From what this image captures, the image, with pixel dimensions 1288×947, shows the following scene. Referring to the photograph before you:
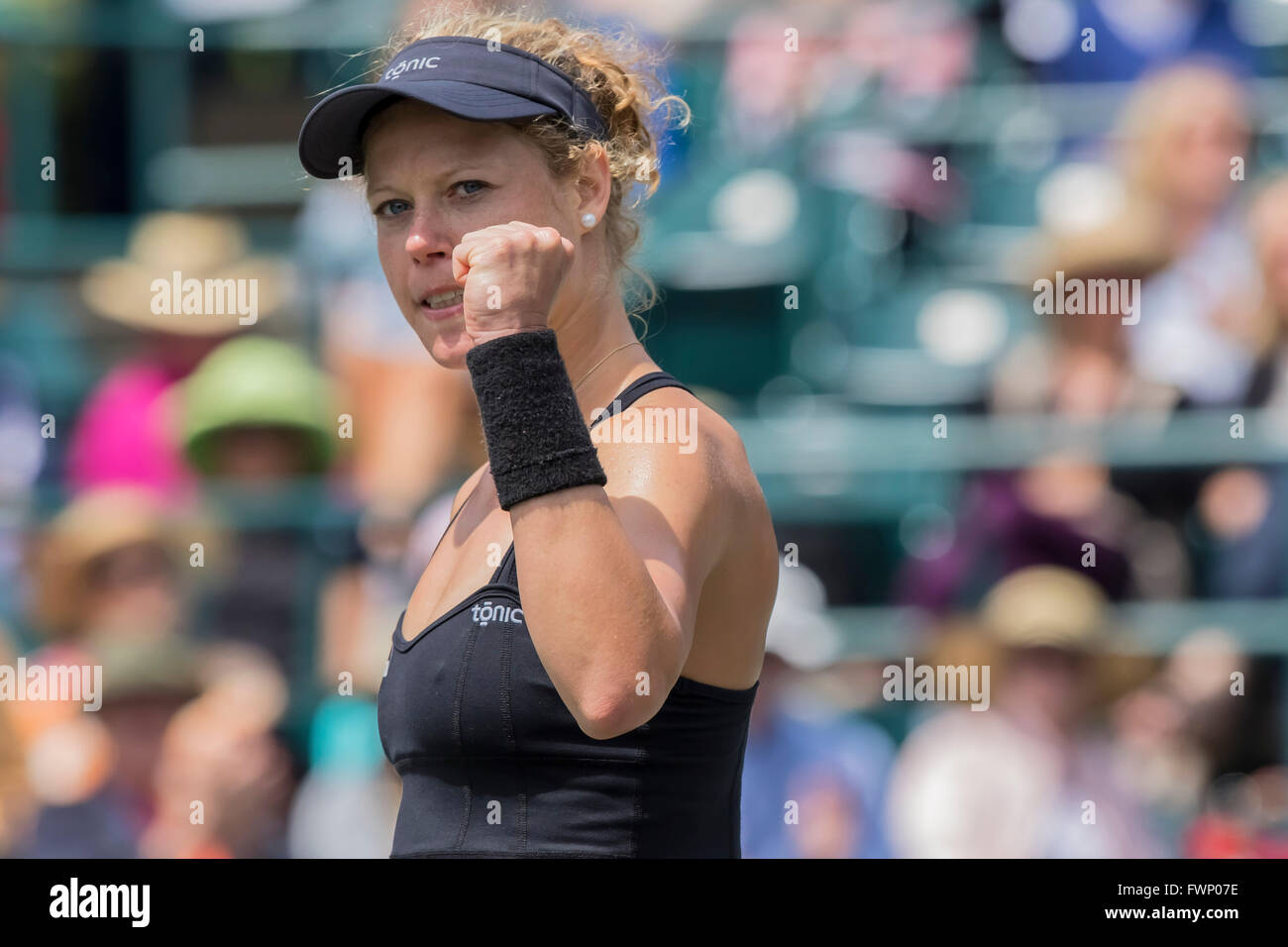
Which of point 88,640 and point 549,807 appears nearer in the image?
point 549,807

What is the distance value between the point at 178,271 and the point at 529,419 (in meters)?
3.03

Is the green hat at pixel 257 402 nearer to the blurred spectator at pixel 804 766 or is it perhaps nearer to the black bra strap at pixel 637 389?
the blurred spectator at pixel 804 766

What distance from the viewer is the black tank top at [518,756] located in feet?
5.01

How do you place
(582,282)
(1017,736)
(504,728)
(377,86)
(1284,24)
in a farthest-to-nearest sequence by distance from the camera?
(1284,24)
(1017,736)
(582,282)
(377,86)
(504,728)

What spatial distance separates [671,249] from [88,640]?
1706 millimetres

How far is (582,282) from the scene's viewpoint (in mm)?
1775

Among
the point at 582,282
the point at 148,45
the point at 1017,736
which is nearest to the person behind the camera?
the point at 582,282

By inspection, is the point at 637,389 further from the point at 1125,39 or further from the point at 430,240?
the point at 1125,39

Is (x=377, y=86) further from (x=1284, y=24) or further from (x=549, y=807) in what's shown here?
(x=1284, y=24)

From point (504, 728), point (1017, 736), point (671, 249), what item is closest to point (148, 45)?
point (671, 249)

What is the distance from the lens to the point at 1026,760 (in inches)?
138

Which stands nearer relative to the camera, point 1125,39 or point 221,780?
point 221,780

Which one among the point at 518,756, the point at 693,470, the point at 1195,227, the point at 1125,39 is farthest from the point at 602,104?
the point at 1125,39

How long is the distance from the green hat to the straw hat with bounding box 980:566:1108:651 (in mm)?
1641
